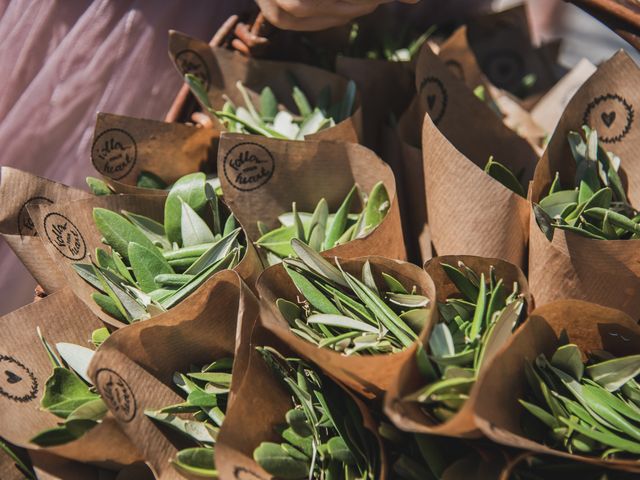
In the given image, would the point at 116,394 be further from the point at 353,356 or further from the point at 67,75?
the point at 67,75

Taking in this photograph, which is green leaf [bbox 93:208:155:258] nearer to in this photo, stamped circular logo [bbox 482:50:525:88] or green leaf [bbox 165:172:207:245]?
green leaf [bbox 165:172:207:245]

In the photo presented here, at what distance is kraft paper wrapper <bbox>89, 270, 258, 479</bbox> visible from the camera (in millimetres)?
464

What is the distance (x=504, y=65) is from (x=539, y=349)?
0.47 metres

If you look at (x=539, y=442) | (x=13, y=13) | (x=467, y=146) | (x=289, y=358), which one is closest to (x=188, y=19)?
(x=13, y=13)

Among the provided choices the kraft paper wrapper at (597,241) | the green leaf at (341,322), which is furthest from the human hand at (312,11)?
the green leaf at (341,322)

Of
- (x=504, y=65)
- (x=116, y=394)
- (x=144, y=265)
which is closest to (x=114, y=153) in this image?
(x=144, y=265)

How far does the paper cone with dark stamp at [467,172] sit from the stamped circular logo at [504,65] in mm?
201

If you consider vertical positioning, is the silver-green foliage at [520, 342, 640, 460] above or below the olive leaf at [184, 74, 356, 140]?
below

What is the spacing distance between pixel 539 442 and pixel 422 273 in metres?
0.13

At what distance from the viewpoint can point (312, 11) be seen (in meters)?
0.60

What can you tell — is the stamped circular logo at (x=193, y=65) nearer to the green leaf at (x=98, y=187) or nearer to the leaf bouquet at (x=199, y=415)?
the green leaf at (x=98, y=187)

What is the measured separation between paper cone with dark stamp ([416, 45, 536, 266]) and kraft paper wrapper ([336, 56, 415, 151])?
96 millimetres

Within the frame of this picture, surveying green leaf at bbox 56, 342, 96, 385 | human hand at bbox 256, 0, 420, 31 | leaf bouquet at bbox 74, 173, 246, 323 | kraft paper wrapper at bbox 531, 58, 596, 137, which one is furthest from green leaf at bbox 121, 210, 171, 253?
kraft paper wrapper at bbox 531, 58, 596, 137

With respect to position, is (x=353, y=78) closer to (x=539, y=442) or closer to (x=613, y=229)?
(x=613, y=229)
